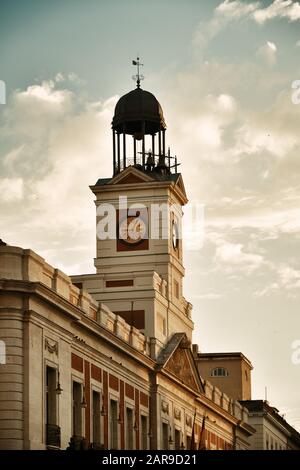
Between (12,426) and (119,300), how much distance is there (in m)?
29.6

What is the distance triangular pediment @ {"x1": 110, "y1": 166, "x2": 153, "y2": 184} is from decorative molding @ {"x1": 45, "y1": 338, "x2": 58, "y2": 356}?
30.8 m

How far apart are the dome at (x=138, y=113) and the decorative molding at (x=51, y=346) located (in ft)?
108

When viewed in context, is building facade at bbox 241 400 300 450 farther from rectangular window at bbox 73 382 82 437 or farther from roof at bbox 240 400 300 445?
rectangular window at bbox 73 382 82 437

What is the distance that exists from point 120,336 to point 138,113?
23754 millimetres

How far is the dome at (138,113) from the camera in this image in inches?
3312

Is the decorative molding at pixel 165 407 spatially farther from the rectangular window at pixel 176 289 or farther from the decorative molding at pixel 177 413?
the rectangular window at pixel 176 289

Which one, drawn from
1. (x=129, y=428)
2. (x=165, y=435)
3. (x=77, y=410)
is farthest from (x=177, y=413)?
(x=77, y=410)

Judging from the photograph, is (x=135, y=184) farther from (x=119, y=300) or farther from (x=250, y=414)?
(x=250, y=414)

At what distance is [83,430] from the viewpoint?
188ft

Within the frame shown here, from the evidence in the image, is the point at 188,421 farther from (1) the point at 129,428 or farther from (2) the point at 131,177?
(2) the point at 131,177

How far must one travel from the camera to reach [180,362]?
78.2 meters

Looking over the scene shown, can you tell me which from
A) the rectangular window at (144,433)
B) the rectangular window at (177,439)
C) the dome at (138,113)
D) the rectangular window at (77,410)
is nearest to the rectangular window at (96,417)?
the rectangular window at (77,410)
